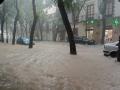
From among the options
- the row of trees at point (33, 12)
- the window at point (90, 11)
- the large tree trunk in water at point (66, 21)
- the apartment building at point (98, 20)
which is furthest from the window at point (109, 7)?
the large tree trunk in water at point (66, 21)

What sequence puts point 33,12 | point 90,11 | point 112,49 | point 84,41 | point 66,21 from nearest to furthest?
point 112,49 → point 66,21 → point 33,12 → point 84,41 → point 90,11

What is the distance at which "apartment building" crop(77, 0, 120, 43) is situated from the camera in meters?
53.4

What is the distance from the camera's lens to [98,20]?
191 ft

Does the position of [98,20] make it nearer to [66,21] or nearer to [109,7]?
[109,7]

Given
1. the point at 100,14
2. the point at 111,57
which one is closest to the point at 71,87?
the point at 111,57

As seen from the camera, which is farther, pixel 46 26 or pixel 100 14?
pixel 46 26

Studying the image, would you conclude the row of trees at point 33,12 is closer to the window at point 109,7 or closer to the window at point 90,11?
the window at point 90,11

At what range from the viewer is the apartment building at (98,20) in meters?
53.4

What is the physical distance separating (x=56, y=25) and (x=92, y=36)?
15636mm

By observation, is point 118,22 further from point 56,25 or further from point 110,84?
point 110,84

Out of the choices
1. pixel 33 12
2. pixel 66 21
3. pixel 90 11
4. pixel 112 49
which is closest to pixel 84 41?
pixel 90 11

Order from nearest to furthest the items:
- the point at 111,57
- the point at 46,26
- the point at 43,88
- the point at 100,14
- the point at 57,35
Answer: the point at 43,88, the point at 111,57, the point at 100,14, the point at 57,35, the point at 46,26

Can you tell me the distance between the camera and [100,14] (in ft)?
190

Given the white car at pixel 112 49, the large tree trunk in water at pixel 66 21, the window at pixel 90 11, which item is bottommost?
the white car at pixel 112 49
